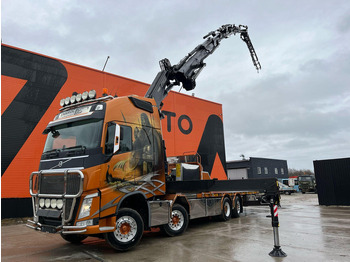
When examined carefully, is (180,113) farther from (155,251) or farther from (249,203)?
(155,251)

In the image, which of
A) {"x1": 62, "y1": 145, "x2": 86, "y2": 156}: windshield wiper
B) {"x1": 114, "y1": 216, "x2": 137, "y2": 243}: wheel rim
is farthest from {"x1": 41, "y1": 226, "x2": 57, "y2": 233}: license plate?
{"x1": 62, "y1": 145, "x2": 86, "y2": 156}: windshield wiper

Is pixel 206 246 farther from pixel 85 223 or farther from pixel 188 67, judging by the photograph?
pixel 188 67

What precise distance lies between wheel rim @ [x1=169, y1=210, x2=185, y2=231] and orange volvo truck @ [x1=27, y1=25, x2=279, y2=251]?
1.2 inches

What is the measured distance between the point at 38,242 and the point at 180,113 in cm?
1309

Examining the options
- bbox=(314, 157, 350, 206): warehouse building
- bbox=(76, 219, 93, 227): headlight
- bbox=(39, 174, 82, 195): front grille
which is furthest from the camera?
bbox=(314, 157, 350, 206): warehouse building

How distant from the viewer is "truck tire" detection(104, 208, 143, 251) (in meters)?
6.17

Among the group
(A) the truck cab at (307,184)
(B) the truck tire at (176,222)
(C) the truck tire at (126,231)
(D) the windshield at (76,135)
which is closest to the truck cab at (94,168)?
(D) the windshield at (76,135)

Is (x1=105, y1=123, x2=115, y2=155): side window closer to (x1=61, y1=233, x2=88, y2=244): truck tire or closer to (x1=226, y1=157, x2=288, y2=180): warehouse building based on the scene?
(x1=61, y1=233, x2=88, y2=244): truck tire

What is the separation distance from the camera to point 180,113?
19.3m

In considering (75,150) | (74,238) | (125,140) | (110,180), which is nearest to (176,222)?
(74,238)

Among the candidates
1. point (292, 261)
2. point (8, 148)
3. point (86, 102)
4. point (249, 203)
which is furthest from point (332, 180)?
point (8, 148)

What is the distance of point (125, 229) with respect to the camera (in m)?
6.41

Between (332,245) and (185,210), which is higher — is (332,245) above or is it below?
below

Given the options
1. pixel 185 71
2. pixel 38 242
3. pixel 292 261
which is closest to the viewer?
pixel 292 261
